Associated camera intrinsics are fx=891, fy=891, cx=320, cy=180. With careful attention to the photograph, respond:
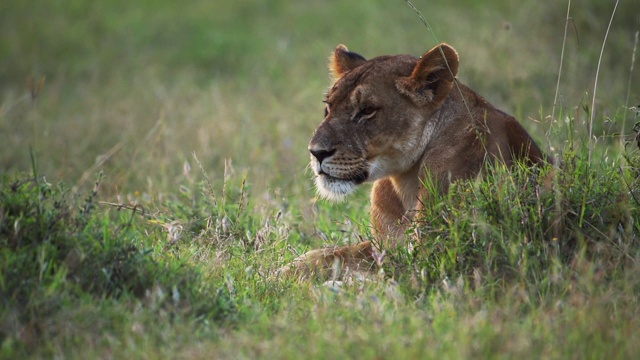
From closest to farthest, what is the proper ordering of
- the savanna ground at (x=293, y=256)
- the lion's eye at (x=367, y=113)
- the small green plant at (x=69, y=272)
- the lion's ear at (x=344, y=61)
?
the savanna ground at (x=293, y=256), the small green plant at (x=69, y=272), the lion's eye at (x=367, y=113), the lion's ear at (x=344, y=61)

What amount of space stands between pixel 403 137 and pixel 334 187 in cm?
47

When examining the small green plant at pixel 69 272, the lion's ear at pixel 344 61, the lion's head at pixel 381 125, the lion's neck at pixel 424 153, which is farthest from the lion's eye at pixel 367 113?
the small green plant at pixel 69 272

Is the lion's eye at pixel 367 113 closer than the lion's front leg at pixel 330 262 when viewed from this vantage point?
No

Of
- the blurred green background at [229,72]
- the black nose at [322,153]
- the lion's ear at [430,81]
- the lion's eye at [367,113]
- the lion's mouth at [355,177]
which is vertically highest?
the lion's ear at [430,81]

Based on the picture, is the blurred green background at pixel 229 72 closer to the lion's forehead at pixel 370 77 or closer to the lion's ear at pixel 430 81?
the lion's ear at pixel 430 81

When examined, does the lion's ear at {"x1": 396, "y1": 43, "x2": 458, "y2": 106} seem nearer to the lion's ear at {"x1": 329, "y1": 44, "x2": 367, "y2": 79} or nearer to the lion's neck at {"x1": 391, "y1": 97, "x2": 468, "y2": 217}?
the lion's neck at {"x1": 391, "y1": 97, "x2": 468, "y2": 217}

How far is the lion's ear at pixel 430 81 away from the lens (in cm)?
486

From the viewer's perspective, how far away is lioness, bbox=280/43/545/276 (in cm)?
486

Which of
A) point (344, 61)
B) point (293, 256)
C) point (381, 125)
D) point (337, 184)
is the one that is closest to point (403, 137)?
point (381, 125)

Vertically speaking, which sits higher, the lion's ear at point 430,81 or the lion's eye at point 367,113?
the lion's ear at point 430,81

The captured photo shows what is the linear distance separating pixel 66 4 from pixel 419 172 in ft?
42.9

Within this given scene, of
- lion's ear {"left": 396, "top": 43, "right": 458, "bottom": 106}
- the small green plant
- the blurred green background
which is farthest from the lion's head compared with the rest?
the blurred green background

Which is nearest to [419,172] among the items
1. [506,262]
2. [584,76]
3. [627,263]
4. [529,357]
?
[506,262]

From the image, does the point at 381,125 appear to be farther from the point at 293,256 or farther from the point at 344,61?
the point at 293,256
